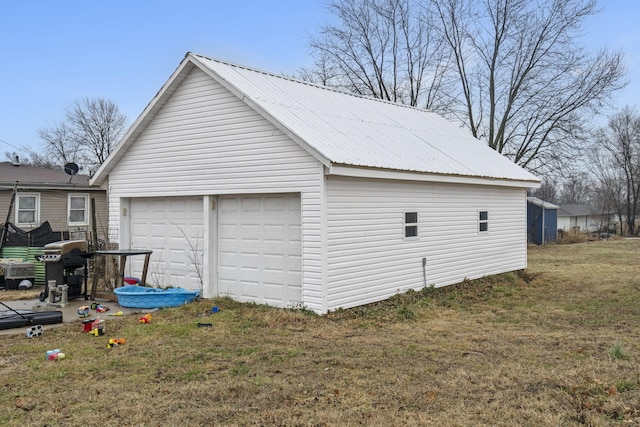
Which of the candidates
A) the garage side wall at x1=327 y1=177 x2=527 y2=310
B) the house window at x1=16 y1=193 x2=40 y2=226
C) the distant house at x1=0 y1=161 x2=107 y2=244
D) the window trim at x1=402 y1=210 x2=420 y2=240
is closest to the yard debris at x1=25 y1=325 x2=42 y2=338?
the garage side wall at x1=327 y1=177 x2=527 y2=310

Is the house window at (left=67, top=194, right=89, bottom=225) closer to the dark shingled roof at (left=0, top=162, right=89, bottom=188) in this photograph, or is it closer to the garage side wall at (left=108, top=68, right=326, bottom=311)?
the dark shingled roof at (left=0, top=162, right=89, bottom=188)

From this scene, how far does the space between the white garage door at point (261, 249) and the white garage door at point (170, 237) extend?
0.75m

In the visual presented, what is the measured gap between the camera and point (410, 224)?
1180cm

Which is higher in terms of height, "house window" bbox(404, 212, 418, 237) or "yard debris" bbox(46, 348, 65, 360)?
"house window" bbox(404, 212, 418, 237)

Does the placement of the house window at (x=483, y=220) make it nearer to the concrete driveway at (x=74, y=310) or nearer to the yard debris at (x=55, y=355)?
the concrete driveway at (x=74, y=310)

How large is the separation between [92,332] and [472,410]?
6028mm

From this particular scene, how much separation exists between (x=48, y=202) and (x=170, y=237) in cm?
1198

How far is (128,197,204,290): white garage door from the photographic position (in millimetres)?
11945

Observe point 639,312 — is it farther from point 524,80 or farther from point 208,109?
point 524,80

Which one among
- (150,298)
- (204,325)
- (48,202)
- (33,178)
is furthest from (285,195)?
(33,178)

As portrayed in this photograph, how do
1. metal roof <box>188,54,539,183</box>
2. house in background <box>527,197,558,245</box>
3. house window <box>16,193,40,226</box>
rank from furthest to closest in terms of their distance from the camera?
house in background <box>527,197,558,245</box>, house window <box>16,193,40,226</box>, metal roof <box>188,54,539,183</box>

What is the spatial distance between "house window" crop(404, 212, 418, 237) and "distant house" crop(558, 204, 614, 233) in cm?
4955

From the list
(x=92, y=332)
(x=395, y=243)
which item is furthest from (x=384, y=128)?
(x=92, y=332)

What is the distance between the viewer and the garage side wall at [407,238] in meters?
9.93
